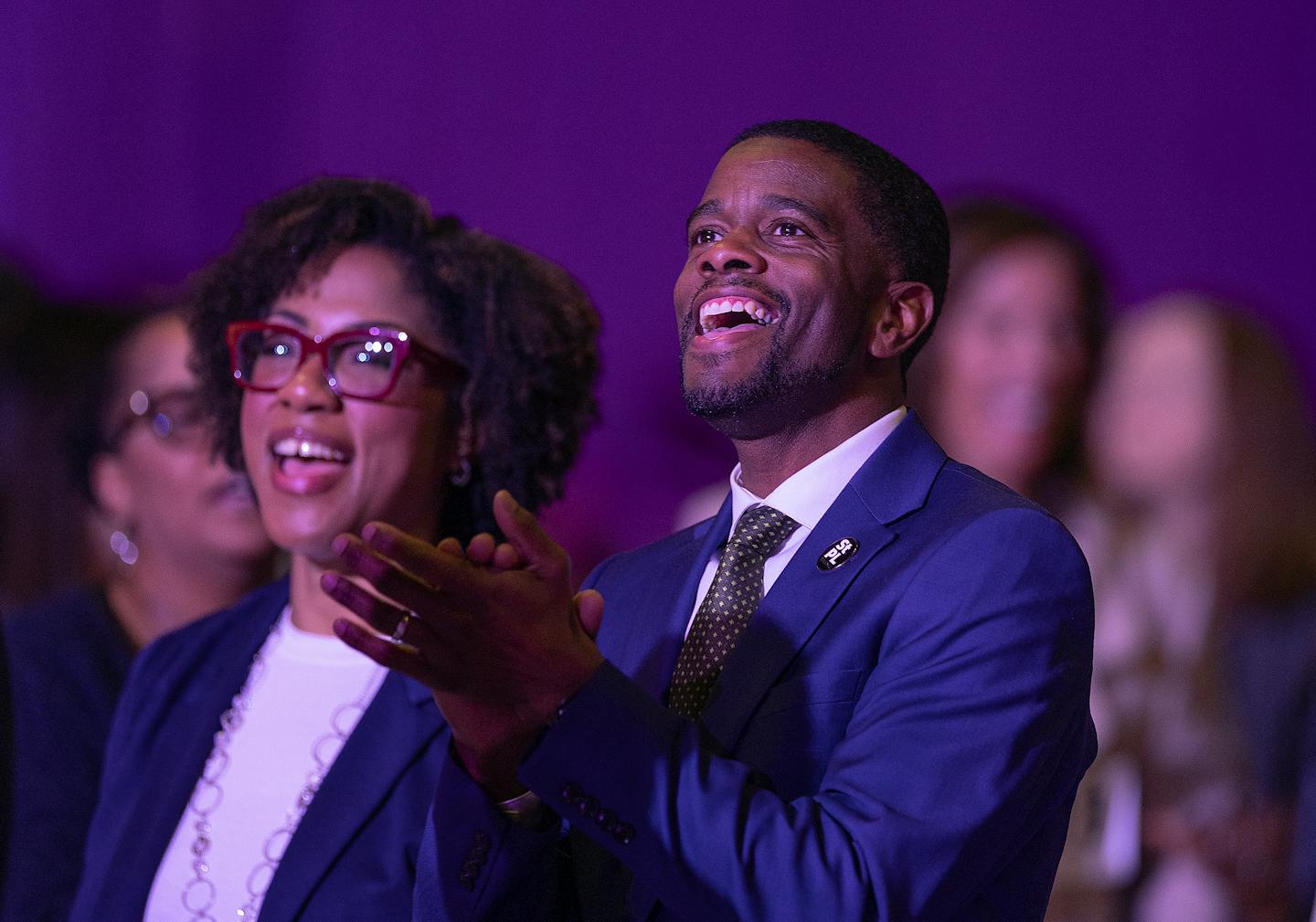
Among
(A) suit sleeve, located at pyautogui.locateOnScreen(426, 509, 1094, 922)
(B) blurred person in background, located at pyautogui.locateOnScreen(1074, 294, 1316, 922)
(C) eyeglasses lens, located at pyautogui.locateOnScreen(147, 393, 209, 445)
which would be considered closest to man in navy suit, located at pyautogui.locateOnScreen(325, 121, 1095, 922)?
(A) suit sleeve, located at pyautogui.locateOnScreen(426, 509, 1094, 922)

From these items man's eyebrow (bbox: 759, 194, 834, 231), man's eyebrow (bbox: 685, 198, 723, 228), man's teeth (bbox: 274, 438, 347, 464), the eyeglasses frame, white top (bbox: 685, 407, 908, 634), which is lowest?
the eyeglasses frame

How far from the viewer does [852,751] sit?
53.8 inches

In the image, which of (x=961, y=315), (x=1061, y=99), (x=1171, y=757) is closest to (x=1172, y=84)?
(x=1061, y=99)

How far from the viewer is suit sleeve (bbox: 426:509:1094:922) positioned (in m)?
1.28

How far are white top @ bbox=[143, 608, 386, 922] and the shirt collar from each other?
0.80m

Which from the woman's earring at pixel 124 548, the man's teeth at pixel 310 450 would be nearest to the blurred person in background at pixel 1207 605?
the man's teeth at pixel 310 450

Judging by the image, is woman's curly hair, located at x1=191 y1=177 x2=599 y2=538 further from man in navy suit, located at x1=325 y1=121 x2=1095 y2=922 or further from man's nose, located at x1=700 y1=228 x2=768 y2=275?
man's nose, located at x1=700 y1=228 x2=768 y2=275

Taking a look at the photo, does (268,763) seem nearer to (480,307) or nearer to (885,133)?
(480,307)

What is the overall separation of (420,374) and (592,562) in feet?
5.24

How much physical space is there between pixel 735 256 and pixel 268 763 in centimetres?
105

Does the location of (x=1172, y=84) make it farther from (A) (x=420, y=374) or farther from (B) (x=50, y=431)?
(B) (x=50, y=431)

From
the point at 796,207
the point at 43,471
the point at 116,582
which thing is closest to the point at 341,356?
the point at 796,207

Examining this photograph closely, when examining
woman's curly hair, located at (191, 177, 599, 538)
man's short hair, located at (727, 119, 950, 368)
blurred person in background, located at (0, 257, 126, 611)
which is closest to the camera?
man's short hair, located at (727, 119, 950, 368)

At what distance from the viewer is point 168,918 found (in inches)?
80.4
